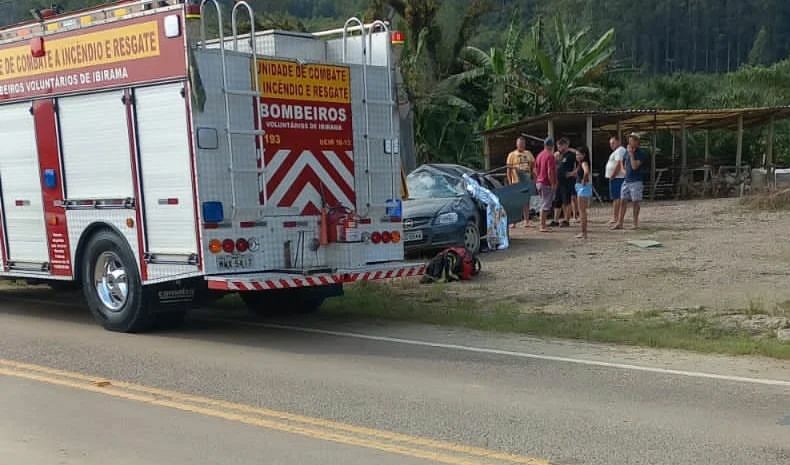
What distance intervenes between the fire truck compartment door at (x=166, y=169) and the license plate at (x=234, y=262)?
29 centimetres

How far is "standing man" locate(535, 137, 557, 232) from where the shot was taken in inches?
663

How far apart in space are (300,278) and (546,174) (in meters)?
8.99

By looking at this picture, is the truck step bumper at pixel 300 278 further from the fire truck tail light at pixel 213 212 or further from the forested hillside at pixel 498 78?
the forested hillside at pixel 498 78

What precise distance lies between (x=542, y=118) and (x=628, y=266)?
11744mm

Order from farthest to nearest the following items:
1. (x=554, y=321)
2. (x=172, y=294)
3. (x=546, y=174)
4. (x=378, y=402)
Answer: (x=546, y=174) → (x=554, y=321) → (x=172, y=294) → (x=378, y=402)

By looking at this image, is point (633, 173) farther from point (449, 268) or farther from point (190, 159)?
point (190, 159)

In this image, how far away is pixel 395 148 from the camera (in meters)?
10.2

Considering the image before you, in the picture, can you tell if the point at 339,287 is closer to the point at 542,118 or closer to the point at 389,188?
→ the point at 389,188

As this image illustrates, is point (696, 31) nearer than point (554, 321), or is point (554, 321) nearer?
point (554, 321)

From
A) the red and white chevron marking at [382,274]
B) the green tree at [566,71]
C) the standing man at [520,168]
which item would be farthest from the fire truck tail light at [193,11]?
the green tree at [566,71]

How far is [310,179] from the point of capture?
9.47 meters

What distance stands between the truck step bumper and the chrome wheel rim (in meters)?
1.41

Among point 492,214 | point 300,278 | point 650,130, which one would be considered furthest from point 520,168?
point 650,130

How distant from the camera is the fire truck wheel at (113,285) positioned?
367 inches
